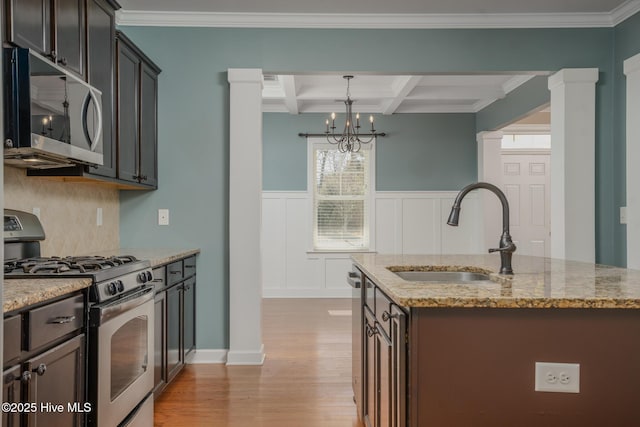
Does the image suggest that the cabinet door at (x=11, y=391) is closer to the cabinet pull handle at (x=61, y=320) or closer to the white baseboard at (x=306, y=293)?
the cabinet pull handle at (x=61, y=320)

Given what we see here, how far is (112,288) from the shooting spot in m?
2.04

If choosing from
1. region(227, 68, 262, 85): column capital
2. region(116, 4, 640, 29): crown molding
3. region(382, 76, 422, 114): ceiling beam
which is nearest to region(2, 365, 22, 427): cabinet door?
region(227, 68, 262, 85): column capital

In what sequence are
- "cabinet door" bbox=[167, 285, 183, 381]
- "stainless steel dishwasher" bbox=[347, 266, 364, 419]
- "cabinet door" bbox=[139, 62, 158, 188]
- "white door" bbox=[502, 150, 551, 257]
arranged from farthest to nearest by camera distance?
"white door" bbox=[502, 150, 551, 257], "cabinet door" bbox=[139, 62, 158, 188], "cabinet door" bbox=[167, 285, 183, 381], "stainless steel dishwasher" bbox=[347, 266, 364, 419]

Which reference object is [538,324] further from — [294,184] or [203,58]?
[294,184]

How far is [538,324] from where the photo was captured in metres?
1.40

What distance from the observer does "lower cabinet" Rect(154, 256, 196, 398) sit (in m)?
2.89

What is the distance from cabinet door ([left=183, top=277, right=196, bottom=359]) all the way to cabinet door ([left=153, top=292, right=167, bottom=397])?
492mm

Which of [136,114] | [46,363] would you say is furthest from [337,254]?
[46,363]

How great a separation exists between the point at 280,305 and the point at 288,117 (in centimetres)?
254

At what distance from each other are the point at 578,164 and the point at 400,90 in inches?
89.7

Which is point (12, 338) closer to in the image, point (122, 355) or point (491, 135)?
point (122, 355)

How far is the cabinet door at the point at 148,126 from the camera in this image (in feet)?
11.5

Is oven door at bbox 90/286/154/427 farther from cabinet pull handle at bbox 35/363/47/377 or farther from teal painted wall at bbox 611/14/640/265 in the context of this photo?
teal painted wall at bbox 611/14/640/265

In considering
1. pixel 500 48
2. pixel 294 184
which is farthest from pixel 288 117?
pixel 500 48
